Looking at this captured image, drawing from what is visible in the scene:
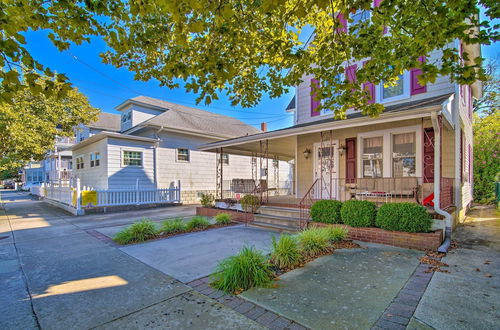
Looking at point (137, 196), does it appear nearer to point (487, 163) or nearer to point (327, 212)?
point (327, 212)

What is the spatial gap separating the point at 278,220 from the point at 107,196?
8.34m

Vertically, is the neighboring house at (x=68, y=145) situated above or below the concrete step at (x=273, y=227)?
above

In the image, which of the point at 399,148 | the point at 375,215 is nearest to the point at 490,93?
the point at 399,148

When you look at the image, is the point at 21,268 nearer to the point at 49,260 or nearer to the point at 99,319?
the point at 49,260

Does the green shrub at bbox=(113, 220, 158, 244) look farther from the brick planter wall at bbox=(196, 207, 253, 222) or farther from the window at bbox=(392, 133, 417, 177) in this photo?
the window at bbox=(392, 133, 417, 177)

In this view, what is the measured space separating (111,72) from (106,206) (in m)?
7.23

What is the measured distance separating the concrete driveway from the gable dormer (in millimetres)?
11709

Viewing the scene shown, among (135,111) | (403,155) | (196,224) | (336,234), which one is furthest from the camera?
(135,111)

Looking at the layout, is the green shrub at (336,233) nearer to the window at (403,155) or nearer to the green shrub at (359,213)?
the green shrub at (359,213)

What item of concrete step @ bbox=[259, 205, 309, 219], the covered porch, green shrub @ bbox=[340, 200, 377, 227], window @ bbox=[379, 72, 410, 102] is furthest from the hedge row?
window @ bbox=[379, 72, 410, 102]

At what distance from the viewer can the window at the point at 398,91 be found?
26.2 ft

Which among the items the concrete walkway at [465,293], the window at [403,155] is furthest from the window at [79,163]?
the concrete walkway at [465,293]

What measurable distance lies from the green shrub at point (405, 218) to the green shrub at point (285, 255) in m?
2.41

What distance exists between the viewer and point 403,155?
782 centimetres
